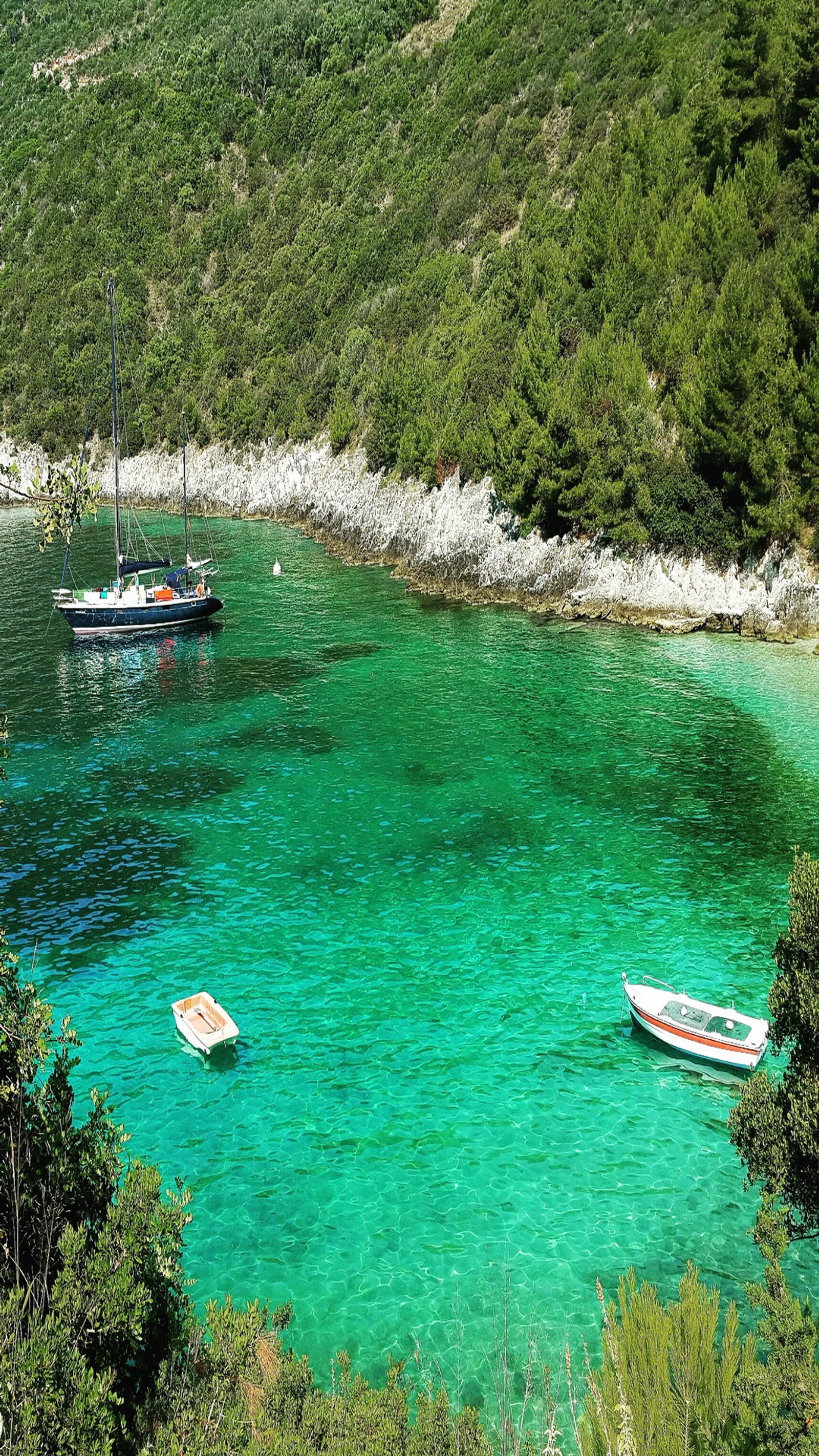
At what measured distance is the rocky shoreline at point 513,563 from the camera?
160 ft

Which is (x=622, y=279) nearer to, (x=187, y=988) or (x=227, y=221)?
(x=187, y=988)

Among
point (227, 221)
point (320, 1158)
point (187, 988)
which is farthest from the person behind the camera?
point (227, 221)

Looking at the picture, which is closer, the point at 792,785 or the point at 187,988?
the point at 187,988

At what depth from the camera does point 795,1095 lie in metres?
12.4

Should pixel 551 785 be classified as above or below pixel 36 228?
below

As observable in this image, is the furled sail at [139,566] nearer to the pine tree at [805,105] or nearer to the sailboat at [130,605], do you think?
the sailboat at [130,605]

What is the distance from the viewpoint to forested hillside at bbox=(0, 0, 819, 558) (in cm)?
5306

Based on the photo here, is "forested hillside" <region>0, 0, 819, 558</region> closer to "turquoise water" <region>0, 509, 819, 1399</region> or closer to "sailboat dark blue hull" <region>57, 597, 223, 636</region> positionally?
"turquoise water" <region>0, 509, 819, 1399</region>

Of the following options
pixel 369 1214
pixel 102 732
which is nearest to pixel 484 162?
pixel 102 732

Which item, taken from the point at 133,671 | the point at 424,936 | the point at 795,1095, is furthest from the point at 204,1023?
the point at 133,671

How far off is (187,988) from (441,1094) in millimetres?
7353

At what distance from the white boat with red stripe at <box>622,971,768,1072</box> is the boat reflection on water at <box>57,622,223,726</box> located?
95.2 ft

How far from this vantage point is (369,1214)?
16.9m

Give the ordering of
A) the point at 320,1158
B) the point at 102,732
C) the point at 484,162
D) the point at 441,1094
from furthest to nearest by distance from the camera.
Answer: the point at 484,162
the point at 102,732
the point at 441,1094
the point at 320,1158
